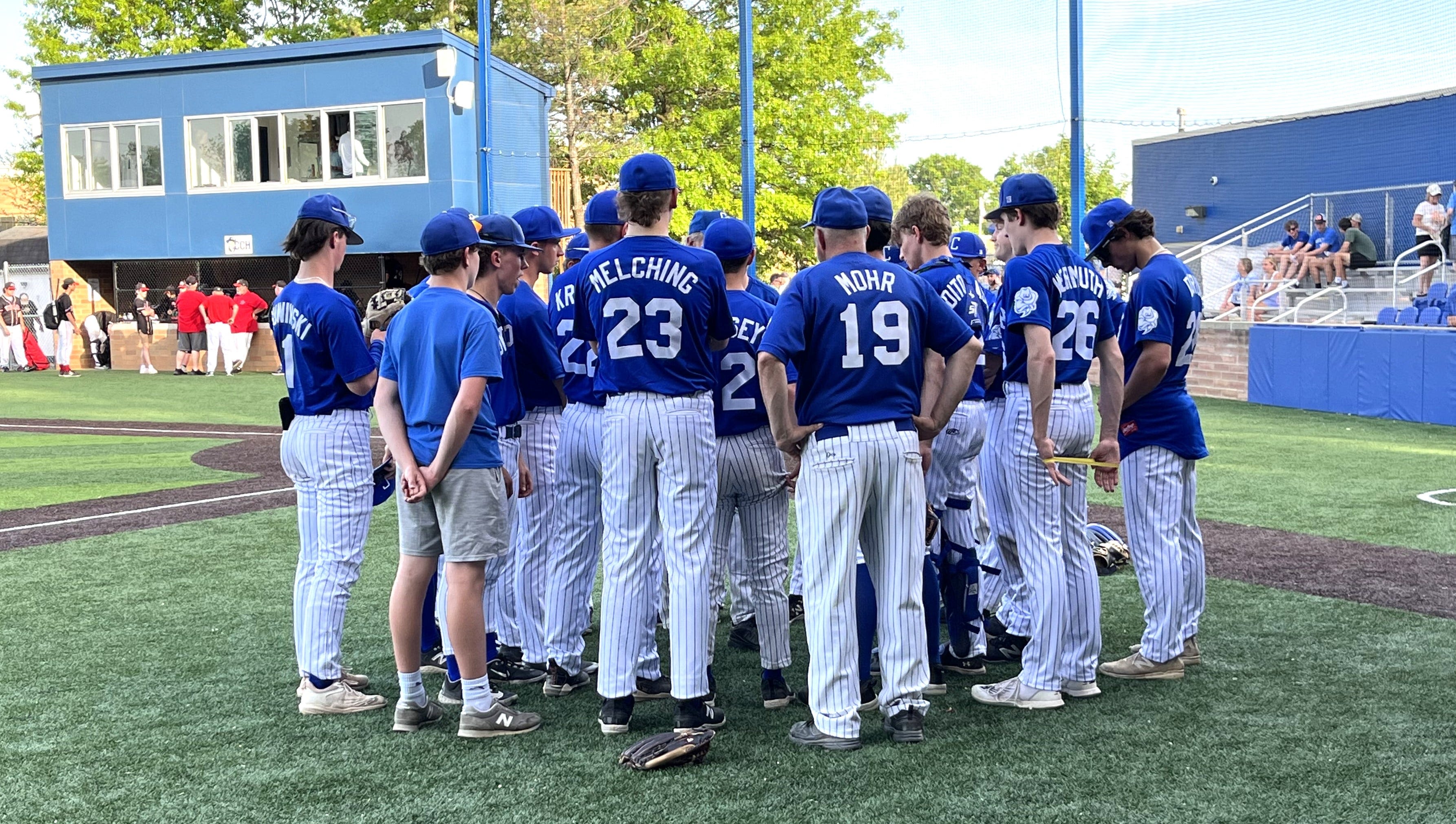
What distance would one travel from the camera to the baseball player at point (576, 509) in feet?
17.0

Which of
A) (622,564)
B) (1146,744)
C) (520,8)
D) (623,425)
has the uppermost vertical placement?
(520,8)

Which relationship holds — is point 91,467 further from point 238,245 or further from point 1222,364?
point 238,245

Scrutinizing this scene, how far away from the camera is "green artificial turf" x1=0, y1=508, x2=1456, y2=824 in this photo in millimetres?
3854

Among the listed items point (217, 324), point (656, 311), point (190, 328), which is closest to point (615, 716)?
point (656, 311)

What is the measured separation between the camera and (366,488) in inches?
201

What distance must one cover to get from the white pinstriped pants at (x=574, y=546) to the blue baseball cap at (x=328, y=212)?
120cm

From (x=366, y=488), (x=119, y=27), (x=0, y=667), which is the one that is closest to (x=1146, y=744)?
(x=366, y=488)

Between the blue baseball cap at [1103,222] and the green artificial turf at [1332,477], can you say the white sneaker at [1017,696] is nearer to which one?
the blue baseball cap at [1103,222]

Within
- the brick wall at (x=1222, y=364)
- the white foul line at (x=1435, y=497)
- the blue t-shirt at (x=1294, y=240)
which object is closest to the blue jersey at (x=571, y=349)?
the white foul line at (x=1435, y=497)

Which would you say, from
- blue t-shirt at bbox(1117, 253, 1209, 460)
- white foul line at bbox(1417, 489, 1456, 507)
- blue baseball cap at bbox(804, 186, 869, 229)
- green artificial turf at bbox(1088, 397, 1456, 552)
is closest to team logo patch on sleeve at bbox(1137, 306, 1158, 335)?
blue t-shirt at bbox(1117, 253, 1209, 460)

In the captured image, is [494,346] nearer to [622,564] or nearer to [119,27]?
[622,564]

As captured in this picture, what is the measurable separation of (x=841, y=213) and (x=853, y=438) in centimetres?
83

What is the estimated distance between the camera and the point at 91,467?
12305 millimetres

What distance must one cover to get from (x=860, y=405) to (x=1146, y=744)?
62.5 inches
